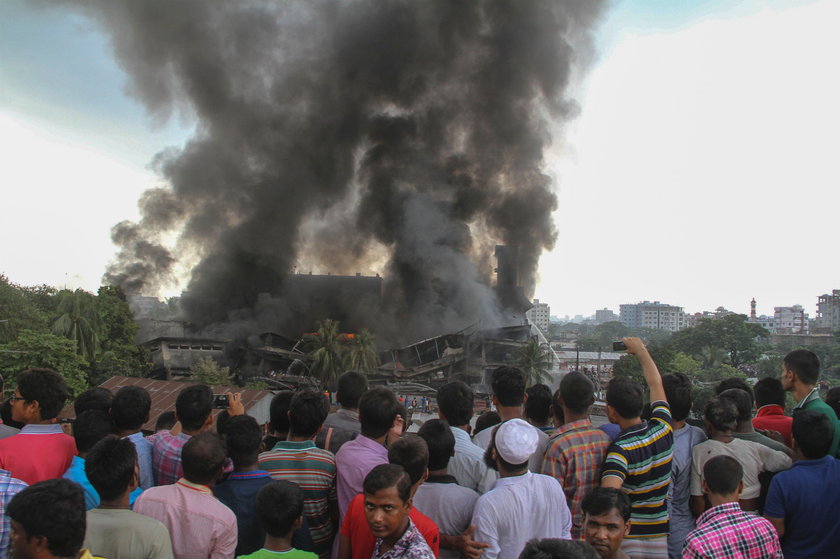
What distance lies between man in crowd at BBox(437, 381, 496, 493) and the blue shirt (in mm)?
1805

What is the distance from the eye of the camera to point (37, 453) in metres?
3.75

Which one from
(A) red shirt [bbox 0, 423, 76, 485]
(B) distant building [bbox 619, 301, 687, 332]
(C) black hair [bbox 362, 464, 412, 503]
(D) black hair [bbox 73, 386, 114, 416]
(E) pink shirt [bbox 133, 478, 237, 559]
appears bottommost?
(E) pink shirt [bbox 133, 478, 237, 559]

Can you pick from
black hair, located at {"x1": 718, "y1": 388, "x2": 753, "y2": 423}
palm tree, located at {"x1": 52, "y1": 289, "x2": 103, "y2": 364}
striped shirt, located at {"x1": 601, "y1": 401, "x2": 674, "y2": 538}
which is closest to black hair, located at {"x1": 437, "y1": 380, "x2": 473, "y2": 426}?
striped shirt, located at {"x1": 601, "y1": 401, "x2": 674, "y2": 538}

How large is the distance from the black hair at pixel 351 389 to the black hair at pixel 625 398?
1.85m

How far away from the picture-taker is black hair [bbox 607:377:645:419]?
367 centimetres

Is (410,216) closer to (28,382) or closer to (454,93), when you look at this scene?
(454,93)

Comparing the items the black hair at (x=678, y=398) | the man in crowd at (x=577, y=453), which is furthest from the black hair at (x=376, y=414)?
the black hair at (x=678, y=398)

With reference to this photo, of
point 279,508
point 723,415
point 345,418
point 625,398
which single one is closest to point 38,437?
point 279,508

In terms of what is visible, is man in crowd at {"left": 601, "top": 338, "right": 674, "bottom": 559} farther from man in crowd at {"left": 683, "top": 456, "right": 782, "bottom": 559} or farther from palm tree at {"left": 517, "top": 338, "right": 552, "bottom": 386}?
palm tree at {"left": 517, "top": 338, "right": 552, "bottom": 386}

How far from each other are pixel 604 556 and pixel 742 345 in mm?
61159

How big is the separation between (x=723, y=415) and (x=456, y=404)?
1.83 meters

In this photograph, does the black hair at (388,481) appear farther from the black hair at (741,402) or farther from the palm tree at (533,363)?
the palm tree at (533,363)

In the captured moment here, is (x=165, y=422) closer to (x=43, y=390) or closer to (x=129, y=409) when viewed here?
(x=129, y=409)

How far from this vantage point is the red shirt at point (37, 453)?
12.1 ft
